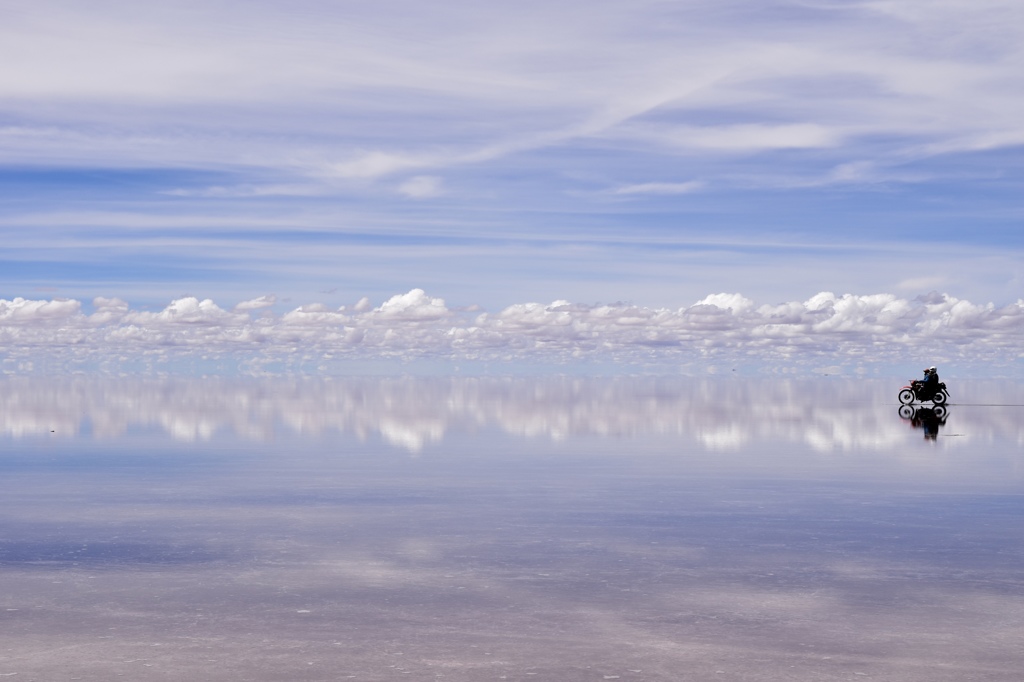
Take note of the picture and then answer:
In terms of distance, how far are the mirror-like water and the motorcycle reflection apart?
45.3ft

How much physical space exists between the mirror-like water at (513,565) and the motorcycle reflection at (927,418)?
13817 mm

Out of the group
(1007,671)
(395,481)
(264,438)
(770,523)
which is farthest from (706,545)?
(264,438)

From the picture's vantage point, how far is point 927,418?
193 ft

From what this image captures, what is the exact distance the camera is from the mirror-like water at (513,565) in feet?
37.9

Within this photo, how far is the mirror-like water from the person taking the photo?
455 inches

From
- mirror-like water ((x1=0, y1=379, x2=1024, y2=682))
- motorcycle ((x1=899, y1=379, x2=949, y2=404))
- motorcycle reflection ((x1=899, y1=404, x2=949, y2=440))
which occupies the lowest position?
mirror-like water ((x1=0, y1=379, x2=1024, y2=682))

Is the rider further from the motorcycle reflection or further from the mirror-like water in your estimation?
the mirror-like water

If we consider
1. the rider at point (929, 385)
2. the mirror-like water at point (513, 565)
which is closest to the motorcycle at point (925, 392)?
the rider at point (929, 385)

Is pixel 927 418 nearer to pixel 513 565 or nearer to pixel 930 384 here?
pixel 930 384

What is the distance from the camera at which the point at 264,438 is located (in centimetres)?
4403

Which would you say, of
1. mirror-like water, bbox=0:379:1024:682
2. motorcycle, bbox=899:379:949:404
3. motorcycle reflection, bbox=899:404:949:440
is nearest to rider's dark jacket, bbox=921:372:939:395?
motorcycle, bbox=899:379:949:404

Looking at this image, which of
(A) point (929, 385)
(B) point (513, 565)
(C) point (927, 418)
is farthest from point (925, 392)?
(B) point (513, 565)

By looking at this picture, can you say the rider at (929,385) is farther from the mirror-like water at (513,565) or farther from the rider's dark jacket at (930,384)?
the mirror-like water at (513,565)

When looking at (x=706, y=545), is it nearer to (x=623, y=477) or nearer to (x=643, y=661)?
(x=643, y=661)
